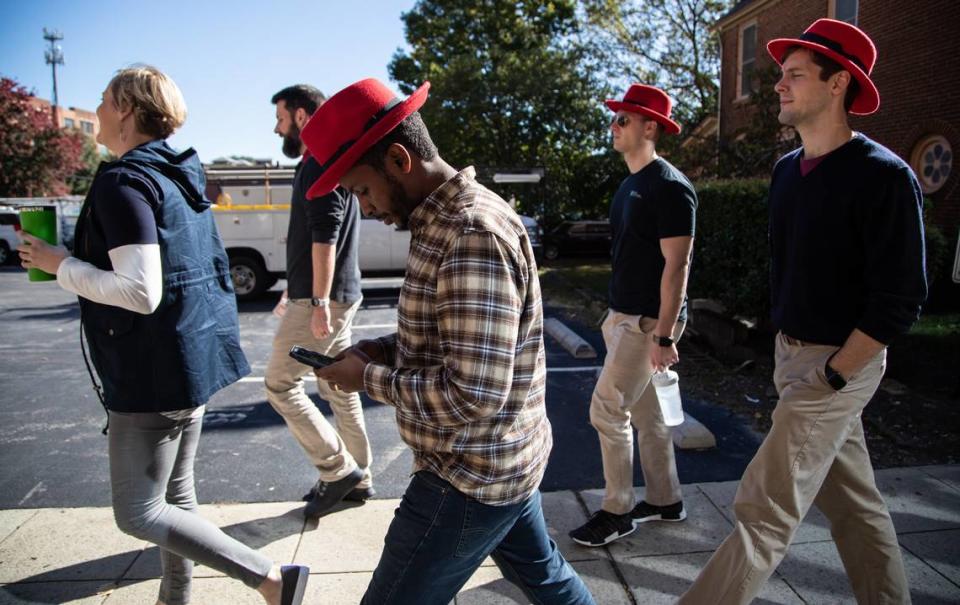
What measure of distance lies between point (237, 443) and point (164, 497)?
7.96 feet

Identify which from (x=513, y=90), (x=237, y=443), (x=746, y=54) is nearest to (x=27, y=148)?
(x=513, y=90)

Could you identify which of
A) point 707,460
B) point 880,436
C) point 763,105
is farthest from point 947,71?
point 707,460

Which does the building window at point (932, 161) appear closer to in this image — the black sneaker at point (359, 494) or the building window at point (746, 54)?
the building window at point (746, 54)

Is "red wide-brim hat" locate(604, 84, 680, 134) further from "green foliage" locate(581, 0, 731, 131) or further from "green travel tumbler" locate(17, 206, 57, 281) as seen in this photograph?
"green foliage" locate(581, 0, 731, 131)

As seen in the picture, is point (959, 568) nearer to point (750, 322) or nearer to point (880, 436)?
point (880, 436)

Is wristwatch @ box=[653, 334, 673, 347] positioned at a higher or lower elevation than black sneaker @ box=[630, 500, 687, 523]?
higher

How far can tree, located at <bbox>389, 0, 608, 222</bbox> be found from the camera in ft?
79.2

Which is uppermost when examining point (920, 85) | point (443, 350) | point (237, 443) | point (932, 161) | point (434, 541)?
point (920, 85)

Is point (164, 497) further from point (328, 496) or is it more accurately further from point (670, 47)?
point (670, 47)

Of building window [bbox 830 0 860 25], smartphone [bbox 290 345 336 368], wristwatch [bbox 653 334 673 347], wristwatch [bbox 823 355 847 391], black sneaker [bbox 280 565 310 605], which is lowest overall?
black sneaker [bbox 280 565 310 605]

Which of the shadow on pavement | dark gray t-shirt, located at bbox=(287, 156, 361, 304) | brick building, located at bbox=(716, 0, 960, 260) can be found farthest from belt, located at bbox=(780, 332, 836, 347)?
brick building, located at bbox=(716, 0, 960, 260)

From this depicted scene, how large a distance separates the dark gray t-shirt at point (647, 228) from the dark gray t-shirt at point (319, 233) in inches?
56.7

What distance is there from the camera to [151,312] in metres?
2.07

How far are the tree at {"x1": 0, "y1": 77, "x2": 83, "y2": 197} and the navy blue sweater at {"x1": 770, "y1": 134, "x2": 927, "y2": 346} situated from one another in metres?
33.6
